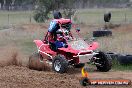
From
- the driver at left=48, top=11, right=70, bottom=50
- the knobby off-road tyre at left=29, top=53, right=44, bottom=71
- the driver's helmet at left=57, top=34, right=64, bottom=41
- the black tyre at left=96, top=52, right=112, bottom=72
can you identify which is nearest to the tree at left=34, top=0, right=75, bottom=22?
the knobby off-road tyre at left=29, top=53, right=44, bottom=71

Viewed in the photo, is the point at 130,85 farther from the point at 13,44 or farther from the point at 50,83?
the point at 13,44

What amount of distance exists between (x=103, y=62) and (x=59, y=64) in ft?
5.63

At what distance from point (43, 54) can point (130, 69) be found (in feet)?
10.8

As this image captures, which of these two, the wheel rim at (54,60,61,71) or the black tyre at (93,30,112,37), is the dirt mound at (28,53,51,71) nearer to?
the wheel rim at (54,60,61,71)

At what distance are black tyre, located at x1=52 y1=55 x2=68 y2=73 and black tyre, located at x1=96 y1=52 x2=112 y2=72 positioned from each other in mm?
1544

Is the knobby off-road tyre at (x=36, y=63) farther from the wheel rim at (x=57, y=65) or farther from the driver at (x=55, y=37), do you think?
the wheel rim at (x=57, y=65)

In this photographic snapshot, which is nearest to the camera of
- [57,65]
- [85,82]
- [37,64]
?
[85,82]

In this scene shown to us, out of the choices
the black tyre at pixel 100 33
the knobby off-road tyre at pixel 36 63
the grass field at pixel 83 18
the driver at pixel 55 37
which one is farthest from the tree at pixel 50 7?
the driver at pixel 55 37

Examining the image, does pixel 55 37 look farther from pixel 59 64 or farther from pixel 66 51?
pixel 59 64

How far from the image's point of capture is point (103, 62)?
543 inches

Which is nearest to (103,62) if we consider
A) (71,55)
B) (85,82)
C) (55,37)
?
(71,55)

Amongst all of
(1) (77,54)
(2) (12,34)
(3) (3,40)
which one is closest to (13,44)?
(3) (3,40)

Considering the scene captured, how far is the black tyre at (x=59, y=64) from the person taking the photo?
506 inches

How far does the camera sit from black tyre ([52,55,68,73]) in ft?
42.1
